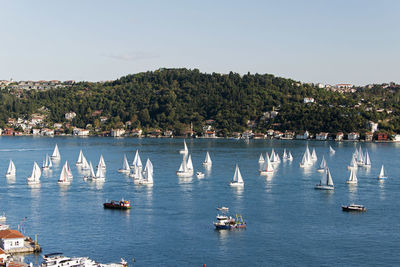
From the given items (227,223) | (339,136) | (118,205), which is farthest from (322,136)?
(227,223)

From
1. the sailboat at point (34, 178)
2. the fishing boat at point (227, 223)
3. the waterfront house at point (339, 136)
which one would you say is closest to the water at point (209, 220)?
the fishing boat at point (227, 223)

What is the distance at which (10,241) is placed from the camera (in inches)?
1388

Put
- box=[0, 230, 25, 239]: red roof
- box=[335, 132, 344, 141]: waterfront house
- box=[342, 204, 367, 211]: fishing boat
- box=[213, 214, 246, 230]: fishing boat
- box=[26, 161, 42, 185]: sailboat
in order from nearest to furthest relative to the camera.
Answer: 1. box=[0, 230, 25, 239]: red roof
2. box=[213, 214, 246, 230]: fishing boat
3. box=[342, 204, 367, 211]: fishing boat
4. box=[26, 161, 42, 185]: sailboat
5. box=[335, 132, 344, 141]: waterfront house

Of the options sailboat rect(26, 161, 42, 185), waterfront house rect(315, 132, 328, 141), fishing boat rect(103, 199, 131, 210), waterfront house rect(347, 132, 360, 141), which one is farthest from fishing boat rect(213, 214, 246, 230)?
waterfront house rect(315, 132, 328, 141)

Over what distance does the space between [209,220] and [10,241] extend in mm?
16553

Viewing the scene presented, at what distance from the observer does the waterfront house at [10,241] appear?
1384 inches

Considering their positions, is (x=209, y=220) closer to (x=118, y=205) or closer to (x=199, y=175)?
(x=118, y=205)

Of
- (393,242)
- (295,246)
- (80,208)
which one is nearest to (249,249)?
(295,246)

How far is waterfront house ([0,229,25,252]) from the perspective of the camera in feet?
115

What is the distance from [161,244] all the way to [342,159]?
6688cm

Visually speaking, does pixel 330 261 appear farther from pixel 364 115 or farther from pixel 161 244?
pixel 364 115

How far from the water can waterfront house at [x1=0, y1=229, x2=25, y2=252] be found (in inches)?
60.6

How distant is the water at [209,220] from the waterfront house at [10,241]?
154cm

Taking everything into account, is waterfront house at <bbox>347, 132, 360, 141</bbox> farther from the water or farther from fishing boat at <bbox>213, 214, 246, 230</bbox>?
fishing boat at <bbox>213, 214, 246, 230</bbox>
